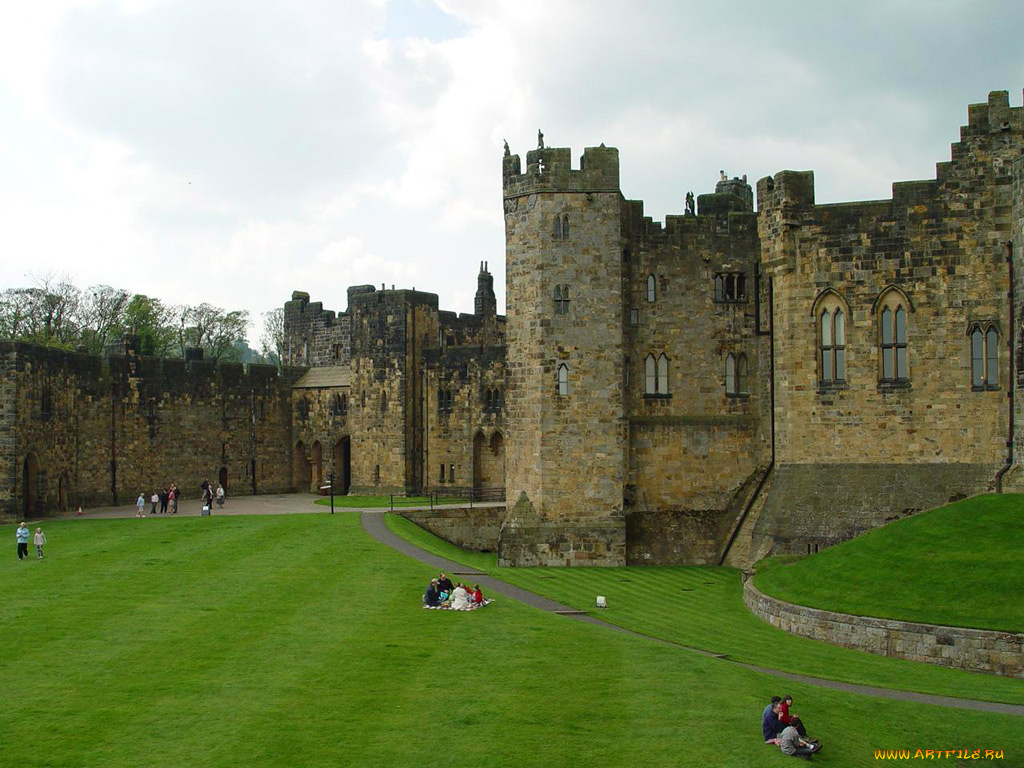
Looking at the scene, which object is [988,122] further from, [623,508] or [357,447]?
[357,447]

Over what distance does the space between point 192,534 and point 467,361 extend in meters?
18.5

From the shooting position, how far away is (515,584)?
30.4 metres

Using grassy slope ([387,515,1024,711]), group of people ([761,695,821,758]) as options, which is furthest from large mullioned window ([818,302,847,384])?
group of people ([761,695,821,758])

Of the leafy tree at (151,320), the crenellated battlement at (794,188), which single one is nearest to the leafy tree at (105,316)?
the leafy tree at (151,320)

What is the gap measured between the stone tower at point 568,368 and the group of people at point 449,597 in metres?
8.52

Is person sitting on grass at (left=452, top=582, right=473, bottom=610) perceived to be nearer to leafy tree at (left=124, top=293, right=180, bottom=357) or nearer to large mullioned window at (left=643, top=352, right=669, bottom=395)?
large mullioned window at (left=643, top=352, right=669, bottom=395)

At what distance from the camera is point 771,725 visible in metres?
17.8

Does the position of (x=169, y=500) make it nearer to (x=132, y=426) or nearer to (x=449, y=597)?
(x=132, y=426)

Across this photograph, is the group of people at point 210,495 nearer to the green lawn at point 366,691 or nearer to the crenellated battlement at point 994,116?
the green lawn at point 366,691

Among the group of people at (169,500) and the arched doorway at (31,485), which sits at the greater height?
the arched doorway at (31,485)

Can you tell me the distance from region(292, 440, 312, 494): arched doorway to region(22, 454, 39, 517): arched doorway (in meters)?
16.8

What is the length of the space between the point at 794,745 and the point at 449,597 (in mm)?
10674

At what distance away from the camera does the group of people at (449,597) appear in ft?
84.6

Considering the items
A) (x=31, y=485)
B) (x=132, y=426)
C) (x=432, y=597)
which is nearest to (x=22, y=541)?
(x=31, y=485)
